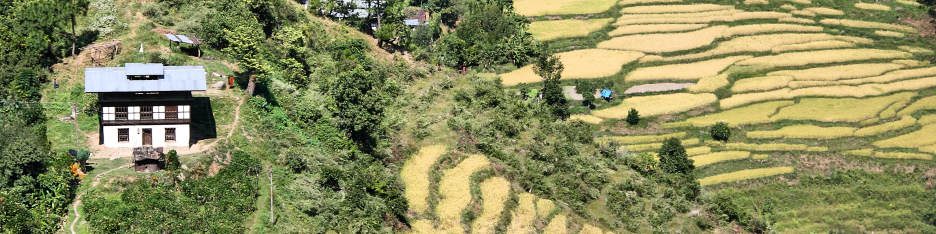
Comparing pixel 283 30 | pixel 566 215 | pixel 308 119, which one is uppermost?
pixel 283 30

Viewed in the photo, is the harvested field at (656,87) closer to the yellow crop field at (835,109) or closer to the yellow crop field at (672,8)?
the yellow crop field at (835,109)

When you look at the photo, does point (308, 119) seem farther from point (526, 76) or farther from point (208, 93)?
point (526, 76)

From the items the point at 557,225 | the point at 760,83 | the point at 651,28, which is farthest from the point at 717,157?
the point at 651,28

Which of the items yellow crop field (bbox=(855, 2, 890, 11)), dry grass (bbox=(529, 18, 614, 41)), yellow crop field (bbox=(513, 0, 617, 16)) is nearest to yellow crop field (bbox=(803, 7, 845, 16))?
yellow crop field (bbox=(855, 2, 890, 11))

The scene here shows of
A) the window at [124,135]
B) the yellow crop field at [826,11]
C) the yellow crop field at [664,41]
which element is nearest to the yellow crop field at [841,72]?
the yellow crop field at [664,41]

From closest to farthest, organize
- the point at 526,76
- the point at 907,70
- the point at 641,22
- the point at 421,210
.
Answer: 1. the point at 421,210
2. the point at 526,76
3. the point at 907,70
4. the point at 641,22

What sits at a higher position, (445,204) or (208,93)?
(208,93)

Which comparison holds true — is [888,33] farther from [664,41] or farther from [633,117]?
[633,117]

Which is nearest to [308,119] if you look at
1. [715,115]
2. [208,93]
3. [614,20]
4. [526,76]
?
[208,93]
